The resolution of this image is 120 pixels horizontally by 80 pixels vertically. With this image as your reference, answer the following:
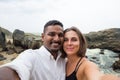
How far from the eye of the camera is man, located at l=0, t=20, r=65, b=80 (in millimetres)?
2507

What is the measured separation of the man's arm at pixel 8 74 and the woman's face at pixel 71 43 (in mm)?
1308

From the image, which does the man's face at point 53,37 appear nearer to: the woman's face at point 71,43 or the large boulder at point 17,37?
the woman's face at point 71,43

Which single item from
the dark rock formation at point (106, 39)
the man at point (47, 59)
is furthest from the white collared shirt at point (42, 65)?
the dark rock formation at point (106, 39)

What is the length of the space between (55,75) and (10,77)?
104 cm

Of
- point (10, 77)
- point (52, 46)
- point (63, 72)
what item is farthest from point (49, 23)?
point (10, 77)

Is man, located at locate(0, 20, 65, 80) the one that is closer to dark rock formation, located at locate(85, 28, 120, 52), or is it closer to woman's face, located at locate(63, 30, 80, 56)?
woman's face, located at locate(63, 30, 80, 56)

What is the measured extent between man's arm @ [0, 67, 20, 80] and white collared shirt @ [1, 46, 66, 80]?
0.33m

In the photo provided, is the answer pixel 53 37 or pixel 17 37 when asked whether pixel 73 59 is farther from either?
pixel 17 37

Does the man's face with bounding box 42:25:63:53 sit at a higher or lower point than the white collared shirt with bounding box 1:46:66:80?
higher

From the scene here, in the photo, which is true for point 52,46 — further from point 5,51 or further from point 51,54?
point 5,51

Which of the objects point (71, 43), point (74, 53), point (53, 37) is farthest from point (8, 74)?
point (74, 53)

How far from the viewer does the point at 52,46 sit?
3.09 m

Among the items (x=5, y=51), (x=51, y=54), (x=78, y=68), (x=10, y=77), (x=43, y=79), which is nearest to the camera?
(x=10, y=77)

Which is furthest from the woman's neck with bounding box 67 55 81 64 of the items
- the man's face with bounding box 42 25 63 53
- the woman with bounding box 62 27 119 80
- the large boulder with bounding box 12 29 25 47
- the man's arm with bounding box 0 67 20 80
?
the large boulder with bounding box 12 29 25 47
